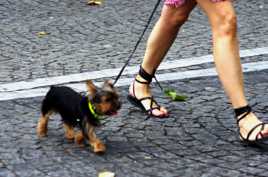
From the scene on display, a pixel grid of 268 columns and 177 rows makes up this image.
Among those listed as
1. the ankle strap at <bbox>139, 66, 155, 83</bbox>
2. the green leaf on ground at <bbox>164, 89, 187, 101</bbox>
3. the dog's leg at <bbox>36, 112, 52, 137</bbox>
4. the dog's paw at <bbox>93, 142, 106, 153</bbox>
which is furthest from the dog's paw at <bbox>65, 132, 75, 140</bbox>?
the green leaf on ground at <bbox>164, 89, 187, 101</bbox>

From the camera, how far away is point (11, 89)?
6.45 meters

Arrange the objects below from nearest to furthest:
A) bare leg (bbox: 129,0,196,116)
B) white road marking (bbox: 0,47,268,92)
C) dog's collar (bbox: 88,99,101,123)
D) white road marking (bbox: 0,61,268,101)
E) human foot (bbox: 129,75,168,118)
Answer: dog's collar (bbox: 88,99,101,123) < bare leg (bbox: 129,0,196,116) < human foot (bbox: 129,75,168,118) < white road marking (bbox: 0,61,268,101) < white road marking (bbox: 0,47,268,92)

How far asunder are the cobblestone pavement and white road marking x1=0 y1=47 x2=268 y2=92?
14 centimetres

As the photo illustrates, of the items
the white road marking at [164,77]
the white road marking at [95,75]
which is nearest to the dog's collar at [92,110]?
the white road marking at [164,77]

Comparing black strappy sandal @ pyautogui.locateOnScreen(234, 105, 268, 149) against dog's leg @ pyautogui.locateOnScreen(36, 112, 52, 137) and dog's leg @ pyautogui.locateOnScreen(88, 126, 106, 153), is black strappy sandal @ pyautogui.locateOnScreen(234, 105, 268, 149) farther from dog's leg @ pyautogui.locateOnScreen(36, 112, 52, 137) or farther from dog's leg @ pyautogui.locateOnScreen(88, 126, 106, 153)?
dog's leg @ pyautogui.locateOnScreen(36, 112, 52, 137)

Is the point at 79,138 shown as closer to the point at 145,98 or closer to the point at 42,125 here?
the point at 42,125

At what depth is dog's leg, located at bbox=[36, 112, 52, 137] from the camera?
201 inches

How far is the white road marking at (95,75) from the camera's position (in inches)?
258

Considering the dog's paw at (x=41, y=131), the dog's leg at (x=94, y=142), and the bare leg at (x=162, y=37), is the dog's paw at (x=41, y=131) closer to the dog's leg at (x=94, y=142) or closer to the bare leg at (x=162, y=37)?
the dog's leg at (x=94, y=142)

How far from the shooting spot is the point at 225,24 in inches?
194

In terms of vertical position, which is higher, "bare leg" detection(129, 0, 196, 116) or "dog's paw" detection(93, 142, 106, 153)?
"bare leg" detection(129, 0, 196, 116)

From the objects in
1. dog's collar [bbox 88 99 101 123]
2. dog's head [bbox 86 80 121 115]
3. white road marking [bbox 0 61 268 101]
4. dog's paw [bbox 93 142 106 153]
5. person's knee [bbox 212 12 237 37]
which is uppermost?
person's knee [bbox 212 12 237 37]

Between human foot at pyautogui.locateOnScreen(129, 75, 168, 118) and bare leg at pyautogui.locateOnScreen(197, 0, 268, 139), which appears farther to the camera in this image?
human foot at pyautogui.locateOnScreen(129, 75, 168, 118)

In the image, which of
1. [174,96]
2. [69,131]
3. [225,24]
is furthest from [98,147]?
[174,96]
